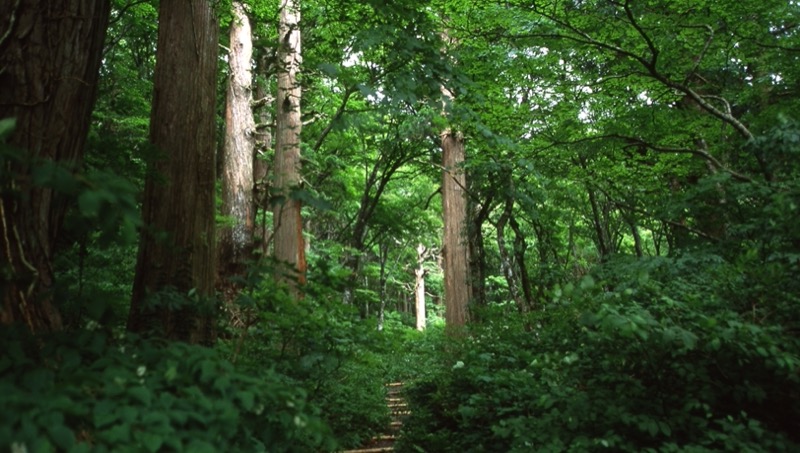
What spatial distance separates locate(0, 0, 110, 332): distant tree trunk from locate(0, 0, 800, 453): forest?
12 mm

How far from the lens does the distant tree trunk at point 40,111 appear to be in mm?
2303

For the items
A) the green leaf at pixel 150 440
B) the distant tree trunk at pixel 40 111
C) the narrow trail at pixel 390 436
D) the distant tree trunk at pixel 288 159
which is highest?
the distant tree trunk at pixel 288 159

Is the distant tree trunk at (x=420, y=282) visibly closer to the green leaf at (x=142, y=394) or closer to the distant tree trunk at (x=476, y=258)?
the distant tree trunk at (x=476, y=258)

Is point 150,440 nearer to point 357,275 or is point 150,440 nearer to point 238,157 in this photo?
point 357,275

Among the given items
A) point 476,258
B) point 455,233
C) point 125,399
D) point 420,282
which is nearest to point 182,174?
point 125,399

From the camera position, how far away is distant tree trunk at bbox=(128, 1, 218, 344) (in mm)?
3869

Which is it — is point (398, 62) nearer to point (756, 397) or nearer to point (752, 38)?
point (756, 397)

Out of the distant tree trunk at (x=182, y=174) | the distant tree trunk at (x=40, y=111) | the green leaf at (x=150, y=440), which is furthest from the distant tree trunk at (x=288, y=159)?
the green leaf at (x=150, y=440)

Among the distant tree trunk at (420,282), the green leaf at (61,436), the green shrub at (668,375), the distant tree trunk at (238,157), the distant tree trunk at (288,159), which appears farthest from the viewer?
the distant tree trunk at (420,282)

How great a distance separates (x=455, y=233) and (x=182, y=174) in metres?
7.67

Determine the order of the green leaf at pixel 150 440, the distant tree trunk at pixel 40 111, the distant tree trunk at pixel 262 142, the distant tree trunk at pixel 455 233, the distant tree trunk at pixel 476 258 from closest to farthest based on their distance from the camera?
1. the green leaf at pixel 150 440
2. the distant tree trunk at pixel 40 111
3. the distant tree trunk at pixel 476 258
4. the distant tree trunk at pixel 455 233
5. the distant tree trunk at pixel 262 142

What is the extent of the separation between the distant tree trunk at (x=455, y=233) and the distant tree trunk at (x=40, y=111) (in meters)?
8.19

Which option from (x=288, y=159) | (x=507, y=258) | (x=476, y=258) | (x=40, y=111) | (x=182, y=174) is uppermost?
(x=288, y=159)

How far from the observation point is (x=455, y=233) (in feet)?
37.0
